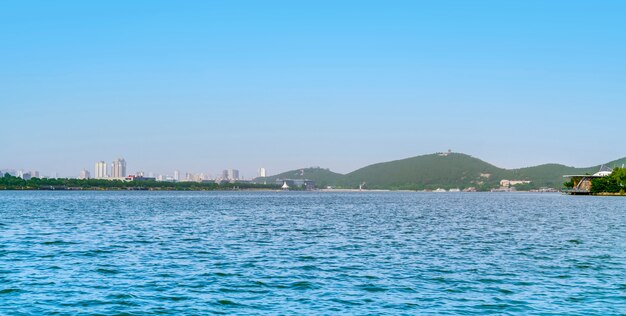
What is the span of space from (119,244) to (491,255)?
26134 millimetres

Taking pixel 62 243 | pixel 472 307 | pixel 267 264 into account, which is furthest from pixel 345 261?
pixel 62 243

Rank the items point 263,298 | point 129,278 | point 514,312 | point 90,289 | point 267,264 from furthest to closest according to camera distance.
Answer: point 267,264 < point 129,278 < point 90,289 < point 263,298 < point 514,312

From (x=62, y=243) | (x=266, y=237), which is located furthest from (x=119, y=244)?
(x=266, y=237)

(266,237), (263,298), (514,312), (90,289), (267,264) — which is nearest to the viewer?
(514,312)

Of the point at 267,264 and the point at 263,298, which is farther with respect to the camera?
the point at 267,264

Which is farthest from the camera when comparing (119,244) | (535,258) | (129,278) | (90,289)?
(119,244)

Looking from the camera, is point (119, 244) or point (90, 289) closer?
point (90, 289)

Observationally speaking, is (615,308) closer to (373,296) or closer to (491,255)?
(373,296)

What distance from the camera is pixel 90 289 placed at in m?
28.2

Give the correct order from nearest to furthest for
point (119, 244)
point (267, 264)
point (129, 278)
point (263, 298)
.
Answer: point (263, 298) < point (129, 278) < point (267, 264) < point (119, 244)

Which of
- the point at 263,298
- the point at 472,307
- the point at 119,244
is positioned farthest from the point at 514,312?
the point at 119,244

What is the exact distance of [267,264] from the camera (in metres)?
36.5

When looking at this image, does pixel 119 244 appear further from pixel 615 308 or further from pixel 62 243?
pixel 615 308

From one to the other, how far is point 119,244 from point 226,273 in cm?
1811
